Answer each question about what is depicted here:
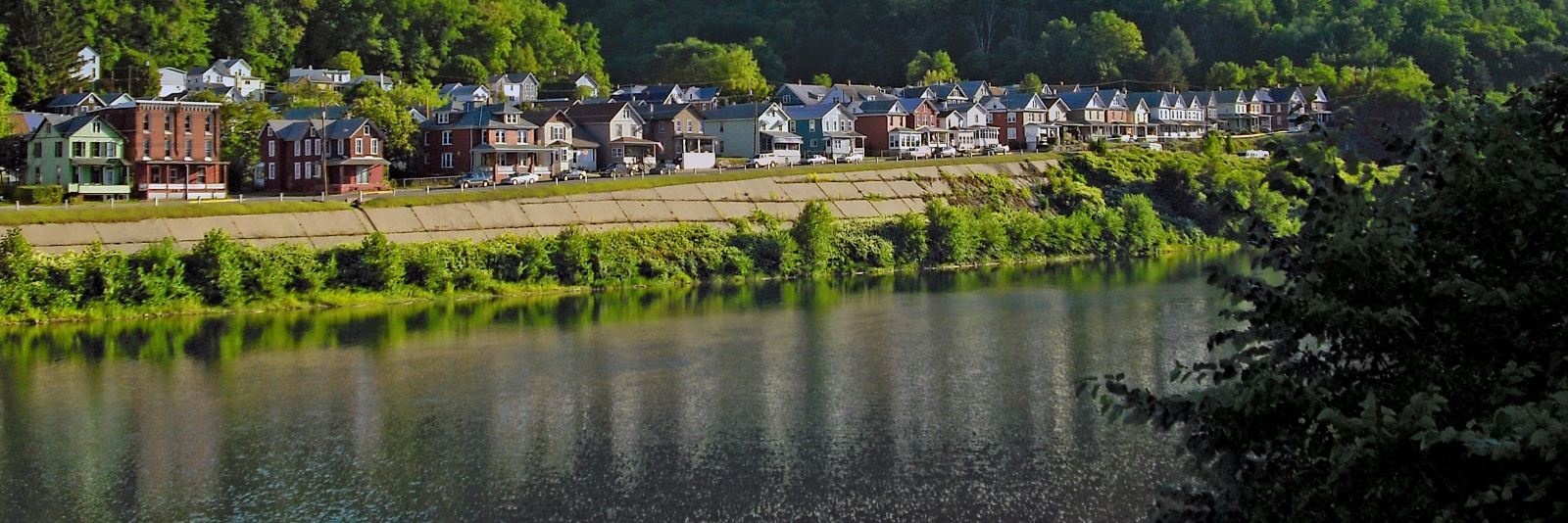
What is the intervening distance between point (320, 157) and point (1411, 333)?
55.5 meters

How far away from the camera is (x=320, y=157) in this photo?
60.0 m

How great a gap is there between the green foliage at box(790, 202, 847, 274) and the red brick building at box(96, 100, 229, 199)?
22382 millimetres

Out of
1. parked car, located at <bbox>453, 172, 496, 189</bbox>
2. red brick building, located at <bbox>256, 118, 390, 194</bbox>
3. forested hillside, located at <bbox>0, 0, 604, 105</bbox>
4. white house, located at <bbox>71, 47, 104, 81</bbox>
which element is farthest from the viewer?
white house, located at <bbox>71, 47, 104, 81</bbox>

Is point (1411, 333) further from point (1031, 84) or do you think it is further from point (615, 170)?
point (1031, 84)

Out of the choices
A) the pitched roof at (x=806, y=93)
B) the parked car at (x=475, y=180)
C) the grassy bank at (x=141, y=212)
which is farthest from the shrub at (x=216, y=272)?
the pitched roof at (x=806, y=93)

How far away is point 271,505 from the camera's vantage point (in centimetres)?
2208

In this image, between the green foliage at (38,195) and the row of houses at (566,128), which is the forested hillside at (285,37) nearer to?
the row of houses at (566,128)

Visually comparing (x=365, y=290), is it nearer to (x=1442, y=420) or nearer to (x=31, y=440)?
(x=31, y=440)

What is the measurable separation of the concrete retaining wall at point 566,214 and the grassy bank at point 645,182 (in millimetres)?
370

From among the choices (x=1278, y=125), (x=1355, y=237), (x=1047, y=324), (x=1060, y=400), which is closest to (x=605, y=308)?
(x=1047, y=324)

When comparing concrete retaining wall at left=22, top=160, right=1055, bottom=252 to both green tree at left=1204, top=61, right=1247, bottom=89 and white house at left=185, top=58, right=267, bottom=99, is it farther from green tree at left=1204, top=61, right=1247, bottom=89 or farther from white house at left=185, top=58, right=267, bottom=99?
green tree at left=1204, top=61, right=1247, bottom=89

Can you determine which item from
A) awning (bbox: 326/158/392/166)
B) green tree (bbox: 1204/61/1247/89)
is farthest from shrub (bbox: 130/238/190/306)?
green tree (bbox: 1204/61/1247/89)

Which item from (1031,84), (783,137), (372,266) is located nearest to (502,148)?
(783,137)

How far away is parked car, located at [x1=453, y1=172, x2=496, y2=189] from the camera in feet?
196
